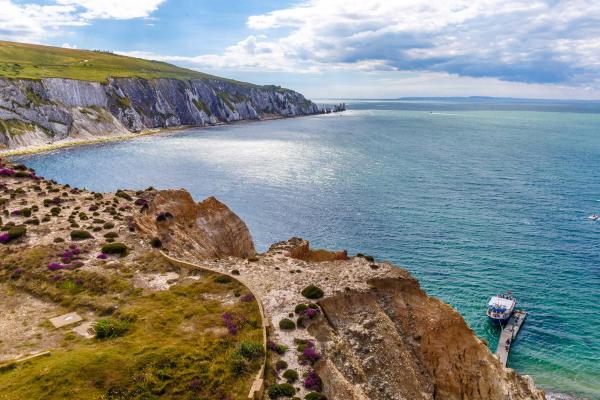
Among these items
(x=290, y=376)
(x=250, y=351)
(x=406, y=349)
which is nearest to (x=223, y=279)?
(x=250, y=351)

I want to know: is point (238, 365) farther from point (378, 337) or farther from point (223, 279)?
point (223, 279)

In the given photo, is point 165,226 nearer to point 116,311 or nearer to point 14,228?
point 14,228

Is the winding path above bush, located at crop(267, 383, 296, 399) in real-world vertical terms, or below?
above

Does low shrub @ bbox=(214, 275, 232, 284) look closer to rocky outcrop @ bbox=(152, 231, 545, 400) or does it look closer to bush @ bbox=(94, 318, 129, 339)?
rocky outcrop @ bbox=(152, 231, 545, 400)

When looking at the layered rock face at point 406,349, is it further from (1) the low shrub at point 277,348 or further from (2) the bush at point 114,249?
(2) the bush at point 114,249

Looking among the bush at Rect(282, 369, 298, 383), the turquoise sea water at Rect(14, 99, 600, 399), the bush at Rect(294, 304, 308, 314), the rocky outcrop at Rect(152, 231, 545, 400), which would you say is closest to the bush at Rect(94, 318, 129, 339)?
the rocky outcrop at Rect(152, 231, 545, 400)

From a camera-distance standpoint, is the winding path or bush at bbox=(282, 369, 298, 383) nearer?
the winding path
